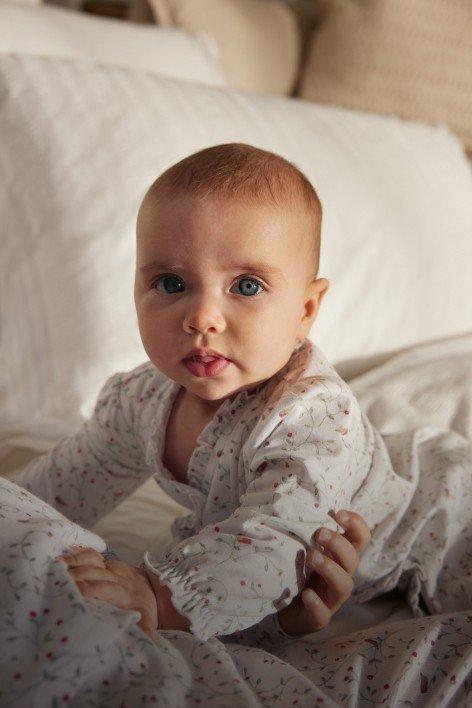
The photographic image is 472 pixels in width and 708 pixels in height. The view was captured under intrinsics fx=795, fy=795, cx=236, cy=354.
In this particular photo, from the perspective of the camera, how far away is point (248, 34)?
161 cm

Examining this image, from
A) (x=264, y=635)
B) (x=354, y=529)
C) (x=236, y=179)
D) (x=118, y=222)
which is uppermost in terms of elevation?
(x=236, y=179)

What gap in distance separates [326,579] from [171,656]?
0.59ft

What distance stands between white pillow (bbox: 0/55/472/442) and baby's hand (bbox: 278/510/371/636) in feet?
1.29

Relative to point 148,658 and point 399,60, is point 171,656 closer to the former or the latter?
point 148,658

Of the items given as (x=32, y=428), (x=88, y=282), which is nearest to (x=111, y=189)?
(x=88, y=282)

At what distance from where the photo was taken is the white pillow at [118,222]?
100 cm

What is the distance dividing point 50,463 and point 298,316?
0.35 m

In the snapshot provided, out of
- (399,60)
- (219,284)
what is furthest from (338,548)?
(399,60)

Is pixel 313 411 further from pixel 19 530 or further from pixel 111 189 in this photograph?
pixel 111 189

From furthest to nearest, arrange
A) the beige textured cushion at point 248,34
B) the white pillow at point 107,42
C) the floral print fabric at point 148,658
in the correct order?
the beige textured cushion at point 248,34 → the white pillow at point 107,42 → the floral print fabric at point 148,658

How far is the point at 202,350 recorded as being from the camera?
0.69m

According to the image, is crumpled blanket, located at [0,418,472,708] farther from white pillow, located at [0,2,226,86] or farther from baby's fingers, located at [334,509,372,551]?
white pillow, located at [0,2,226,86]

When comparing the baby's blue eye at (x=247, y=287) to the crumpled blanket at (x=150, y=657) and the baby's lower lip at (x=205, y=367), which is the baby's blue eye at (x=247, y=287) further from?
the crumpled blanket at (x=150, y=657)

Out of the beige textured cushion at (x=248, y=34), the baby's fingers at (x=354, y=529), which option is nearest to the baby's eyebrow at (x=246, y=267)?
the baby's fingers at (x=354, y=529)
